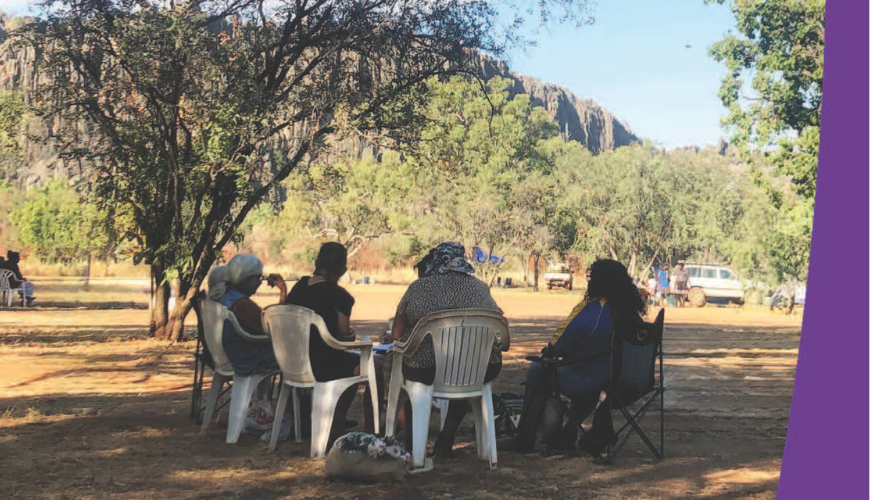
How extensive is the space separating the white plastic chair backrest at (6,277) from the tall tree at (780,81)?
1932 centimetres

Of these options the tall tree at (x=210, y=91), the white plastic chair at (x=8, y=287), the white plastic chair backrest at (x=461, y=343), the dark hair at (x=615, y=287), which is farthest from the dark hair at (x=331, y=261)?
the white plastic chair at (x=8, y=287)

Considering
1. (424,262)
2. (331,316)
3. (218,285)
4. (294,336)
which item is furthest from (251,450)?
(424,262)

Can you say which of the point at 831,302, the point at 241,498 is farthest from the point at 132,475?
the point at 831,302

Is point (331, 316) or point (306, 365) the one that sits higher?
point (331, 316)

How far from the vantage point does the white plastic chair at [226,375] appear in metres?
6.10

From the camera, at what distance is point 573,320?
5812 millimetres

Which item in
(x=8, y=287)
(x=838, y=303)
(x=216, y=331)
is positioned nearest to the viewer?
(x=838, y=303)

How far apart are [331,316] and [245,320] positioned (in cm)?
76

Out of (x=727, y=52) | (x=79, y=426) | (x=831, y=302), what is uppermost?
(x=727, y=52)

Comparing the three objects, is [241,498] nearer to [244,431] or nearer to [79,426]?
[244,431]

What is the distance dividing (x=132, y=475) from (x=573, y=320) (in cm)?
273

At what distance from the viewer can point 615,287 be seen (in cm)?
578

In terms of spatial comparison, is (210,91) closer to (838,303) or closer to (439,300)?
(439,300)

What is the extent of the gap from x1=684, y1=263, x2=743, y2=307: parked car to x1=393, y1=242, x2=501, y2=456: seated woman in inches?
1320
